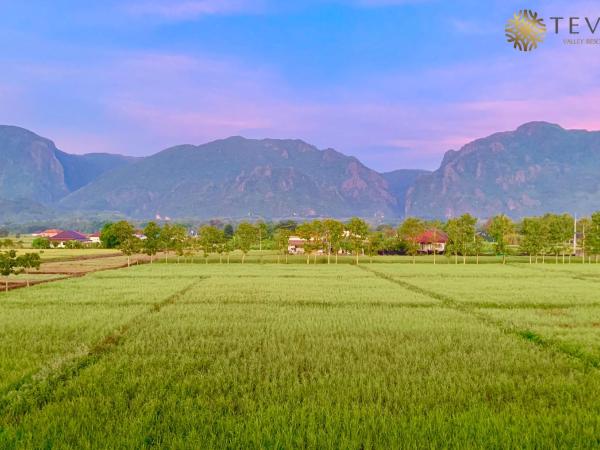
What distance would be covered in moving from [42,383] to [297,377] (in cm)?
505

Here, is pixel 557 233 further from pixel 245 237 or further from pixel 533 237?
pixel 245 237

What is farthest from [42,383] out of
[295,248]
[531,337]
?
[295,248]

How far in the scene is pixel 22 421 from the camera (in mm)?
7770

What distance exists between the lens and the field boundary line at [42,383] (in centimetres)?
833

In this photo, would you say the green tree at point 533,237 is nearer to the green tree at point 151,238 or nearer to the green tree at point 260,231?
the green tree at point 260,231

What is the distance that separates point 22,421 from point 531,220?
6823 cm

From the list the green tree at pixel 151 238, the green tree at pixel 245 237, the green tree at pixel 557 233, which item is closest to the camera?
the green tree at pixel 151 238

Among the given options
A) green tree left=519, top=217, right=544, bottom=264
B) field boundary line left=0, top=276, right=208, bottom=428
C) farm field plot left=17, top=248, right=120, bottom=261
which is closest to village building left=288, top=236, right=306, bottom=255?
farm field plot left=17, top=248, right=120, bottom=261

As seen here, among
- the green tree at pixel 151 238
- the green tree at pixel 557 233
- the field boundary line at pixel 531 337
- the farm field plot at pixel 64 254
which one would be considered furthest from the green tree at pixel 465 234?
the farm field plot at pixel 64 254

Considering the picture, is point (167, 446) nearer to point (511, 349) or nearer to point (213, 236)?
point (511, 349)

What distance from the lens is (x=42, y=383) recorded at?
31.6 feet

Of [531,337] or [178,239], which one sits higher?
[178,239]

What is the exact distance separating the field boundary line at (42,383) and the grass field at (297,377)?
0.04 metres

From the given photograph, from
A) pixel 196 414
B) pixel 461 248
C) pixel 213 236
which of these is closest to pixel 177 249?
pixel 213 236
